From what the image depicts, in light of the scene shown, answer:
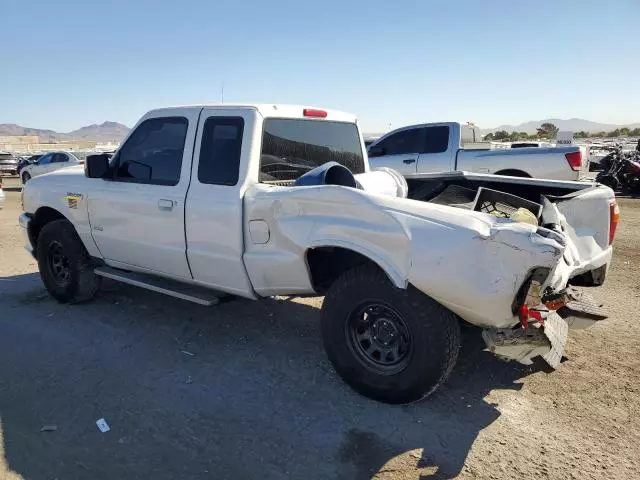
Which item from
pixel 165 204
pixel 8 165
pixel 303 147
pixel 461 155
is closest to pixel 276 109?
pixel 303 147

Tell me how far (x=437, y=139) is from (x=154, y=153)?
7.13m

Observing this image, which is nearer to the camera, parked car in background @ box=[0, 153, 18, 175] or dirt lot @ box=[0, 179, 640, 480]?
dirt lot @ box=[0, 179, 640, 480]

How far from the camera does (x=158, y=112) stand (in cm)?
453

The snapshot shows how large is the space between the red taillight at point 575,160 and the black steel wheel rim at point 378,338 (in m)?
7.26

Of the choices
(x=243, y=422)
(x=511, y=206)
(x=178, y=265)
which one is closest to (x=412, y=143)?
(x=511, y=206)

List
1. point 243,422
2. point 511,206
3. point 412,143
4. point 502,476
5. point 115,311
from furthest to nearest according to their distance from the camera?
point 412,143 → point 115,311 → point 511,206 → point 243,422 → point 502,476

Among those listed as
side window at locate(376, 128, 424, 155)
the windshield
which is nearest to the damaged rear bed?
the windshield

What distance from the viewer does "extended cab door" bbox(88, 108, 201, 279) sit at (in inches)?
165

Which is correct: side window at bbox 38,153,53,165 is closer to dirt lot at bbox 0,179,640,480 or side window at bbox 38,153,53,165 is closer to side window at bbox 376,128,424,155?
side window at bbox 376,128,424,155

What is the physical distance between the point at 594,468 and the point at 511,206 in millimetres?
2019

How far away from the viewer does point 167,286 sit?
444 cm

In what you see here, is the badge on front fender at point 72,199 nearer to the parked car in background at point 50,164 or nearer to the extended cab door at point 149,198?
the extended cab door at point 149,198

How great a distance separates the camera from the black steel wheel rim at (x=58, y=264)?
5324 millimetres

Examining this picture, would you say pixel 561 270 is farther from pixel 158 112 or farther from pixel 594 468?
pixel 158 112
